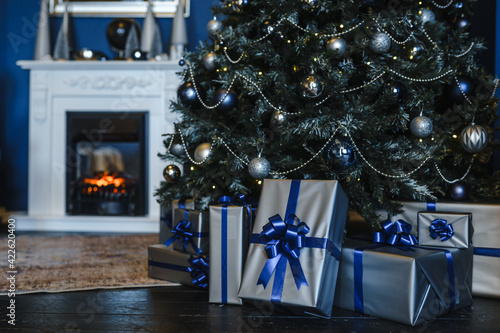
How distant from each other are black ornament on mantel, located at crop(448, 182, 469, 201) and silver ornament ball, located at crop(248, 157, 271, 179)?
0.62 metres

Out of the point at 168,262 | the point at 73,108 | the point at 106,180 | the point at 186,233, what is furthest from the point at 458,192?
the point at 73,108

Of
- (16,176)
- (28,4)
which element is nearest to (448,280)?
(16,176)

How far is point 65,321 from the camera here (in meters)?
1.26

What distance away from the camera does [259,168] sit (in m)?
1.55

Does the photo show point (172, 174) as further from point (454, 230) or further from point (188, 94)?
point (454, 230)

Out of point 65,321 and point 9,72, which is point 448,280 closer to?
point 65,321

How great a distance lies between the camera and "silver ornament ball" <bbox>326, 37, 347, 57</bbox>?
1.55 metres

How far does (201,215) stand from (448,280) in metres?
0.75

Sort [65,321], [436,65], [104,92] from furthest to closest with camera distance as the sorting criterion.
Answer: [104,92] → [436,65] → [65,321]

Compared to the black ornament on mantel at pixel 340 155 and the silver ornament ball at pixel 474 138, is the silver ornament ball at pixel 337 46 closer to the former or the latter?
the black ornament on mantel at pixel 340 155

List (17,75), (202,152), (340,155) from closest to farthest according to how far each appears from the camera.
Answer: (340,155), (202,152), (17,75)

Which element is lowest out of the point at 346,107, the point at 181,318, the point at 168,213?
the point at 181,318

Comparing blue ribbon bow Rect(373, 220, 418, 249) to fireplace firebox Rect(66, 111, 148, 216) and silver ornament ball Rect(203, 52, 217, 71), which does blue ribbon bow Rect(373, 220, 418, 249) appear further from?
fireplace firebox Rect(66, 111, 148, 216)

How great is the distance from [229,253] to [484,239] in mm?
775
